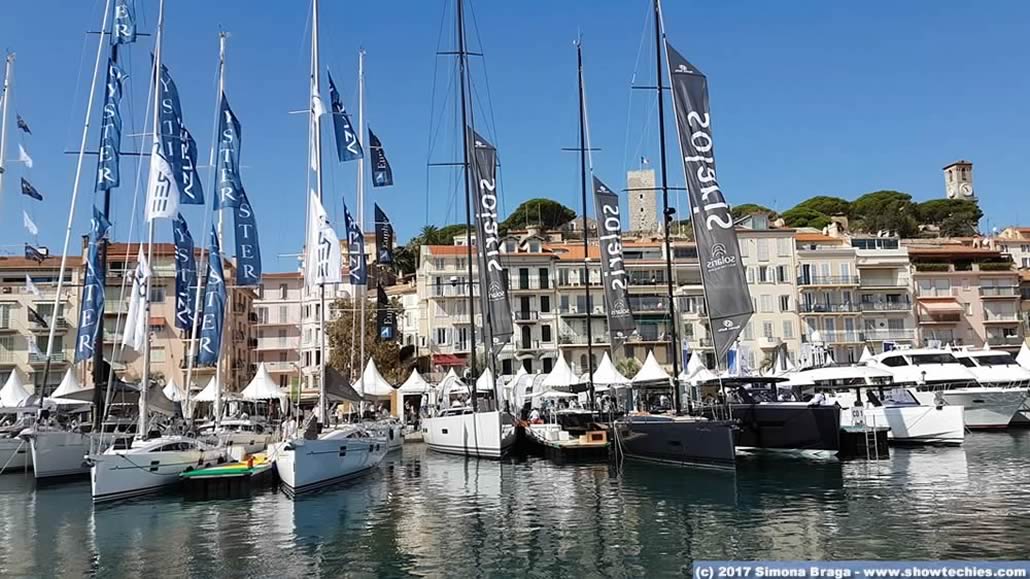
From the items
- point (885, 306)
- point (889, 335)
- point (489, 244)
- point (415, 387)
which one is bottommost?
point (415, 387)

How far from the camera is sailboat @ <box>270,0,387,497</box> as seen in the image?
30.1m

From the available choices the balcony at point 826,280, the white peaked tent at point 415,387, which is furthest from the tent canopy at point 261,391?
the balcony at point 826,280

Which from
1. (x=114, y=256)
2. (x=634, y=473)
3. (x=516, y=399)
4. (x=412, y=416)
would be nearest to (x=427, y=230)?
(x=114, y=256)

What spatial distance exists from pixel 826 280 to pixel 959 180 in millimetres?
107713

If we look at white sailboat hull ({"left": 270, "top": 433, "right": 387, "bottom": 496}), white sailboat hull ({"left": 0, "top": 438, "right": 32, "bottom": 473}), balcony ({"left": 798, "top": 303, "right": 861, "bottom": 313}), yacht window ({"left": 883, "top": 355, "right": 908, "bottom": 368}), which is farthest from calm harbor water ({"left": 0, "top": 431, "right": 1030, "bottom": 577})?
balcony ({"left": 798, "top": 303, "right": 861, "bottom": 313})

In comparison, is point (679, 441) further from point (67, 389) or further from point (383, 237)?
point (67, 389)

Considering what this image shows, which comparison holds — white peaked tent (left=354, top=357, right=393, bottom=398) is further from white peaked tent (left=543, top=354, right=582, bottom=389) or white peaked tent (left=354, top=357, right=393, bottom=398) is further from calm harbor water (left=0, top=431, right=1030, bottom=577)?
calm harbor water (left=0, top=431, right=1030, bottom=577)

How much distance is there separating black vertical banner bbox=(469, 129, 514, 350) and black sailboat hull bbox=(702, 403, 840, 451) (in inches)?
403

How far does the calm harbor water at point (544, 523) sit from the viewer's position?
19219mm

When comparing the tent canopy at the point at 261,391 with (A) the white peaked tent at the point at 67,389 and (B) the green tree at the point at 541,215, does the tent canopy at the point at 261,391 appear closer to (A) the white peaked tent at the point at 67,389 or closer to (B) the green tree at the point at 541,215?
(A) the white peaked tent at the point at 67,389

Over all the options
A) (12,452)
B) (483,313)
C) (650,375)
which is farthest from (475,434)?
(12,452)

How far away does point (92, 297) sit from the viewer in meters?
36.3

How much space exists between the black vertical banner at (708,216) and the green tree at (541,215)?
4594 inches

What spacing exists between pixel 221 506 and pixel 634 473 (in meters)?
15.6
